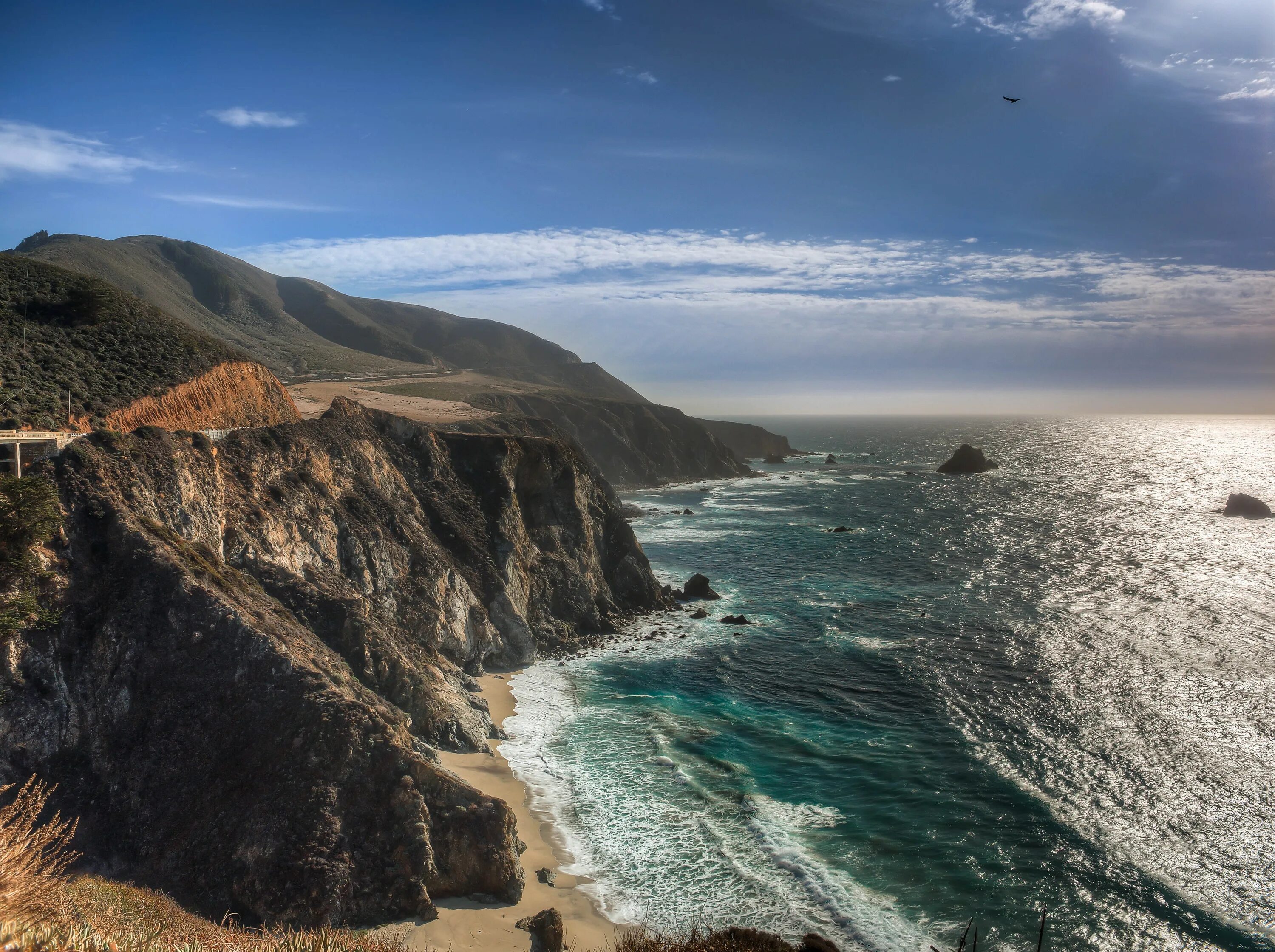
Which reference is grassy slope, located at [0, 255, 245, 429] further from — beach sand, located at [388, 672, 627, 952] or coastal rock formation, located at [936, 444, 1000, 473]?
coastal rock formation, located at [936, 444, 1000, 473]

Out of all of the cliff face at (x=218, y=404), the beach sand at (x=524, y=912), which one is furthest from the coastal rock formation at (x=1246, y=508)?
the cliff face at (x=218, y=404)

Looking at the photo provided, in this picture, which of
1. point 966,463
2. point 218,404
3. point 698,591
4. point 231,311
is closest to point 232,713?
point 218,404

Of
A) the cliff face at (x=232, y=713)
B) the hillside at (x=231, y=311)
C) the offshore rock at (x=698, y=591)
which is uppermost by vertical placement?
the hillside at (x=231, y=311)

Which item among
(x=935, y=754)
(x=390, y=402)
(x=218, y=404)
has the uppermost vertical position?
(x=390, y=402)

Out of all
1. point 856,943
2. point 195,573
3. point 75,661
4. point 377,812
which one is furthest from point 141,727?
point 856,943

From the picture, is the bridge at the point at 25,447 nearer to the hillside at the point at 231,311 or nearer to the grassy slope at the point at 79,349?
the grassy slope at the point at 79,349

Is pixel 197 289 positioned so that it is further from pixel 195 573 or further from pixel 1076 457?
pixel 1076 457

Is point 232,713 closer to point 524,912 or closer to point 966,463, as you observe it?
point 524,912
